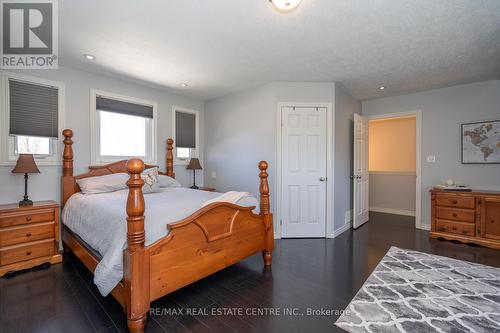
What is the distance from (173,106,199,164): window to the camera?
4438 mm

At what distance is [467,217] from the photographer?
342 cm

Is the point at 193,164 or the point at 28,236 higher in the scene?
the point at 193,164

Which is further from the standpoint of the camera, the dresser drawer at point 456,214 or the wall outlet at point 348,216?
the wall outlet at point 348,216

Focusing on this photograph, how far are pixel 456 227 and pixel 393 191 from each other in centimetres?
209

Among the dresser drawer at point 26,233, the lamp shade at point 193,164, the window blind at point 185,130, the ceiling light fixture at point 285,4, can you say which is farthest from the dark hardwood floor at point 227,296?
the window blind at point 185,130

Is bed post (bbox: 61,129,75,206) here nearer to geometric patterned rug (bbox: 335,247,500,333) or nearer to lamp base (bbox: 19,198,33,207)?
lamp base (bbox: 19,198,33,207)

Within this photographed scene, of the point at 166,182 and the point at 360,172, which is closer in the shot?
the point at 166,182

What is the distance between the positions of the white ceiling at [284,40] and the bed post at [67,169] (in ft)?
3.25

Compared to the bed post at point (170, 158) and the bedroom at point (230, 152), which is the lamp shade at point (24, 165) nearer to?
the bedroom at point (230, 152)

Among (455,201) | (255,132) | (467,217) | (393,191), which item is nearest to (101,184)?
(255,132)

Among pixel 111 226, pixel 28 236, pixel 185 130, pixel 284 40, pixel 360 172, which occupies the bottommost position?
pixel 28 236

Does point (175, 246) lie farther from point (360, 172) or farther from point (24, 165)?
point (360, 172)

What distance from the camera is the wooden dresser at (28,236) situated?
2385 mm

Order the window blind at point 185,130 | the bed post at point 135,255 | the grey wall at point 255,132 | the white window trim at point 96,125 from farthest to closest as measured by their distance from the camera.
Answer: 1. the window blind at point 185,130
2. the grey wall at point 255,132
3. the white window trim at point 96,125
4. the bed post at point 135,255
